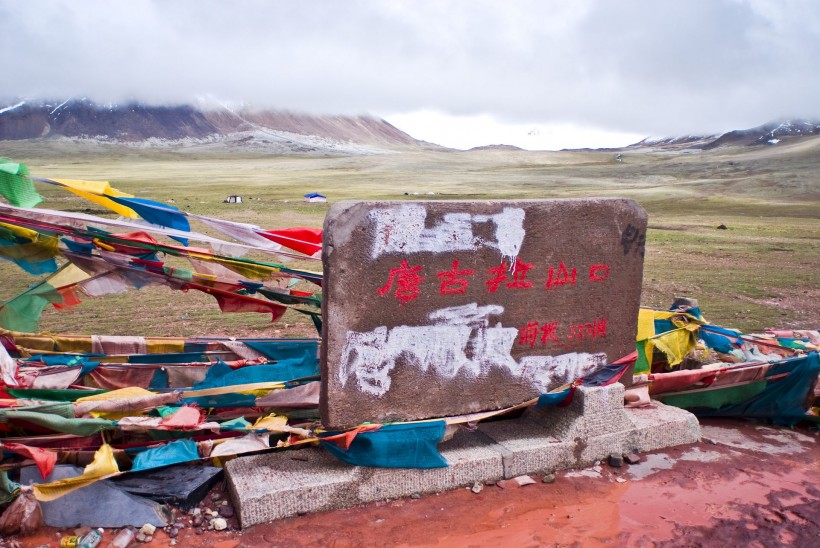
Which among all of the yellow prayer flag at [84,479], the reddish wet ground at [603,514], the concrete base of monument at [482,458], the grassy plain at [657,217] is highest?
the yellow prayer flag at [84,479]

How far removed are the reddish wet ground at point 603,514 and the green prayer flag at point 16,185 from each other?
261cm

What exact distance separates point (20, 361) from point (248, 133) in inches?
5318

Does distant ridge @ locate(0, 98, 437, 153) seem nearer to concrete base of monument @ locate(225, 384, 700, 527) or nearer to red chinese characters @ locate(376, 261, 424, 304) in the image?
concrete base of monument @ locate(225, 384, 700, 527)

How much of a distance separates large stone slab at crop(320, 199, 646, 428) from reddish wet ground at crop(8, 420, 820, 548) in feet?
2.23

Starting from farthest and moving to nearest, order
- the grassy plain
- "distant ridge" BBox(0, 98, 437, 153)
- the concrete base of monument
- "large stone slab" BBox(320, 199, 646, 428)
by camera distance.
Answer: "distant ridge" BBox(0, 98, 437, 153) < the grassy plain < "large stone slab" BBox(320, 199, 646, 428) < the concrete base of monument

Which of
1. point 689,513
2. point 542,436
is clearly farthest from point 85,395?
point 689,513

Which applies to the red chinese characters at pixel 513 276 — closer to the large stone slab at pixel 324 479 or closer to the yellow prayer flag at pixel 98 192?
the large stone slab at pixel 324 479

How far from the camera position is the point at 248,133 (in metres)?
136

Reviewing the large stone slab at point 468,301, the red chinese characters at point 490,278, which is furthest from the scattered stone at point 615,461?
the red chinese characters at point 490,278

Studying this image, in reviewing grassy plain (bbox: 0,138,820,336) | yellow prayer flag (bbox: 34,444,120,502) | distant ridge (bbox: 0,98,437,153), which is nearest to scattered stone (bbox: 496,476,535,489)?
yellow prayer flag (bbox: 34,444,120,502)

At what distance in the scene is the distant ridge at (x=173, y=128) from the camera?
12394cm

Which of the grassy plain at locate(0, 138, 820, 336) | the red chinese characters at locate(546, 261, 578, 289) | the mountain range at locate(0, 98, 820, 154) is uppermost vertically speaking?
the mountain range at locate(0, 98, 820, 154)

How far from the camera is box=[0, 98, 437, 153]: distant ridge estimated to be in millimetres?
123938

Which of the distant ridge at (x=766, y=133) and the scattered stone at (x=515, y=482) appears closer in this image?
the scattered stone at (x=515, y=482)
